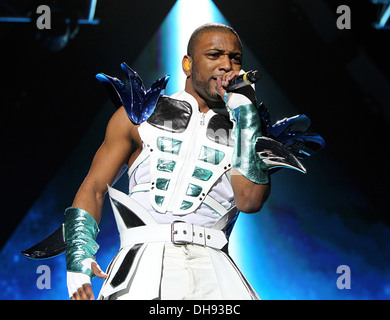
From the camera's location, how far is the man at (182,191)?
1.47m

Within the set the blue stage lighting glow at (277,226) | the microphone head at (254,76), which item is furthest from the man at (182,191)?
the blue stage lighting glow at (277,226)

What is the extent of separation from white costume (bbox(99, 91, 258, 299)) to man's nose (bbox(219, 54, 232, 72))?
0.16 metres

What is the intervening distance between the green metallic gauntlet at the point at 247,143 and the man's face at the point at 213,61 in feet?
0.56

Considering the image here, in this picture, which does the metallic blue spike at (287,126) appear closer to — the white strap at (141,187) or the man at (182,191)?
the man at (182,191)

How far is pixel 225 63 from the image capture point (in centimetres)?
177

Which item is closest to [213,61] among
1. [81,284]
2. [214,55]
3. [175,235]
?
[214,55]

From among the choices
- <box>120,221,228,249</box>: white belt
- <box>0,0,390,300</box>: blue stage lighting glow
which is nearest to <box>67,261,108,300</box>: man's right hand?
<box>120,221,228,249</box>: white belt

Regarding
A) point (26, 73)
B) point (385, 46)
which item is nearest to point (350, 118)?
point (385, 46)

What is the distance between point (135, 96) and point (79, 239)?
1.73 ft

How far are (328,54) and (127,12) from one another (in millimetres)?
1090

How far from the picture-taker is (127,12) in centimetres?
270

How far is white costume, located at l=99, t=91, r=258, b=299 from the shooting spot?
1450 millimetres

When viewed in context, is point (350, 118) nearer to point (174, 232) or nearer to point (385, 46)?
point (385, 46)

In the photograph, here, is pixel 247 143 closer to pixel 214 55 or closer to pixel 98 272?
pixel 214 55
